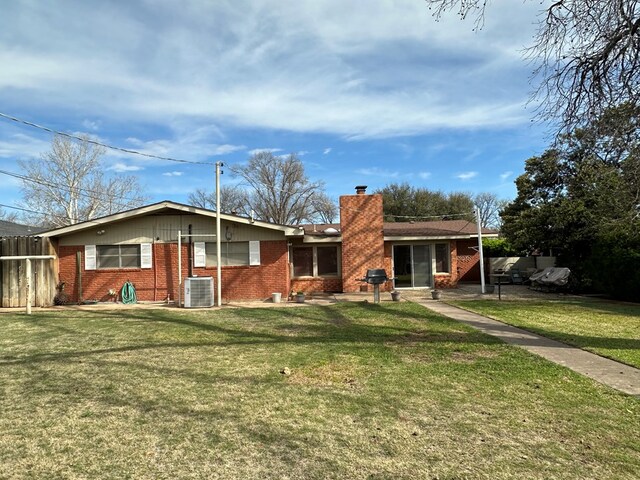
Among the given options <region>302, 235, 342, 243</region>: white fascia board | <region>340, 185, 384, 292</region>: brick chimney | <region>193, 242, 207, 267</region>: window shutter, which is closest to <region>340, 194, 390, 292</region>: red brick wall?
<region>340, 185, 384, 292</region>: brick chimney

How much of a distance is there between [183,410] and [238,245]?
482 inches

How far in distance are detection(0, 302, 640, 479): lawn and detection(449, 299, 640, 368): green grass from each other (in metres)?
1.47

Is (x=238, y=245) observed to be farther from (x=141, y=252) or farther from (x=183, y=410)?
(x=183, y=410)

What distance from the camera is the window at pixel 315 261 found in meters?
18.8

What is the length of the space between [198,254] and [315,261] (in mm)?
4906

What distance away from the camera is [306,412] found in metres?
4.27

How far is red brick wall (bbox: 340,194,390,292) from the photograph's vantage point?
18203 millimetres

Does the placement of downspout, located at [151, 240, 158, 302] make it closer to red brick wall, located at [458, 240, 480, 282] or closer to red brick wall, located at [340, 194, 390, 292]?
red brick wall, located at [340, 194, 390, 292]

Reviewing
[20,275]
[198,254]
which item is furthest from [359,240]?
[20,275]

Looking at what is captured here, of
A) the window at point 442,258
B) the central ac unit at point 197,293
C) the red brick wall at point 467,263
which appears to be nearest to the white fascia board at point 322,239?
the window at point 442,258

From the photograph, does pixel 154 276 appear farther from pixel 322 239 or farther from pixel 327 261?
pixel 327 261

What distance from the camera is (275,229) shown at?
16062 mm

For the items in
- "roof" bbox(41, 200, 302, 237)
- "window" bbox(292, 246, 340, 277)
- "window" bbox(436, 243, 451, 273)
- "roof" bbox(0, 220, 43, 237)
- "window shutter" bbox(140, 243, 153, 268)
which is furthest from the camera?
"roof" bbox(0, 220, 43, 237)

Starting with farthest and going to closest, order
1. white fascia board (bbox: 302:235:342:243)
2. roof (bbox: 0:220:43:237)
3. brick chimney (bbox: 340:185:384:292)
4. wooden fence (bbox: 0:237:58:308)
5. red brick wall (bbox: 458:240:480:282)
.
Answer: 1. red brick wall (bbox: 458:240:480:282)
2. roof (bbox: 0:220:43:237)
3. brick chimney (bbox: 340:185:384:292)
4. white fascia board (bbox: 302:235:342:243)
5. wooden fence (bbox: 0:237:58:308)
